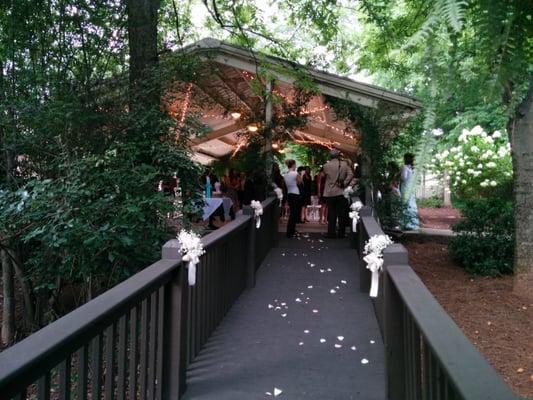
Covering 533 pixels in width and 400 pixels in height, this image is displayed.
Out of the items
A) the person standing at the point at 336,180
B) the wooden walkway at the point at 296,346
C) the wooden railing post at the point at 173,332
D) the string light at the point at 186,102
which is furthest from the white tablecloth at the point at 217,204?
the wooden railing post at the point at 173,332

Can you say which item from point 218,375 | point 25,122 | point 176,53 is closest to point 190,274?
point 218,375

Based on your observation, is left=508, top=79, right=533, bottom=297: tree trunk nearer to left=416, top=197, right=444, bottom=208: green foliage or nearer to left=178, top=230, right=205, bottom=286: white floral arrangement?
left=178, top=230, right=205, bottom=286: white floral arrangement

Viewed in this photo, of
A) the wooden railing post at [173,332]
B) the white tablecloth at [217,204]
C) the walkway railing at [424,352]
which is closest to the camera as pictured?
the walkway railing at [424,352]

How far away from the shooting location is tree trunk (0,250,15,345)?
22.4 ft

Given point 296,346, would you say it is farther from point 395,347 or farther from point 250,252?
point 250,252

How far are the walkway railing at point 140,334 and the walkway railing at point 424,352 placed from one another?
1368mm

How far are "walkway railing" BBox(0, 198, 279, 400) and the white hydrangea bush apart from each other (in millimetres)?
6608

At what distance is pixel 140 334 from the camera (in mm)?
3299

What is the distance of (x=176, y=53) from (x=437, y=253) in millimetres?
6247

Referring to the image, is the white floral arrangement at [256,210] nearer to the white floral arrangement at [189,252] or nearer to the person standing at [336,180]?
the person standing at [336,180]

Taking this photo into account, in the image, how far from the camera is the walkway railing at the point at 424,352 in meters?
1.52

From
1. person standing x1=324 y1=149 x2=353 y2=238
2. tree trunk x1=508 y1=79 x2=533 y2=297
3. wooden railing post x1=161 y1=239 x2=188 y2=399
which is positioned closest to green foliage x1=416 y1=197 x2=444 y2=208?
person standing x1=324 y1=149 x2=353 y2=238

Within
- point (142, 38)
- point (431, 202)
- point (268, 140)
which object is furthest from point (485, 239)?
point (431, 202)

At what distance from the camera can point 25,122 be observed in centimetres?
567
